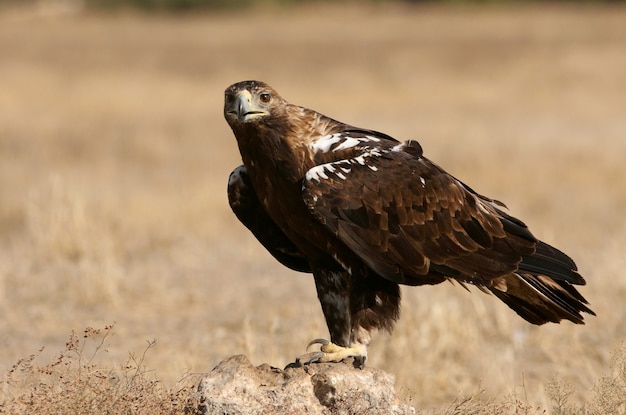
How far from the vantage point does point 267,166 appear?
493 centimetres

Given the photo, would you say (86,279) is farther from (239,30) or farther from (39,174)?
(239,30)

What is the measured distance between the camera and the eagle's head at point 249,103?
489 cm

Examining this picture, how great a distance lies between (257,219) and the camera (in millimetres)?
5438

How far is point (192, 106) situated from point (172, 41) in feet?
34.6

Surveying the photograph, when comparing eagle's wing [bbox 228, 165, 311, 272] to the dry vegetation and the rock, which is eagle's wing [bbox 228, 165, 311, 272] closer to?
the dry vegetation

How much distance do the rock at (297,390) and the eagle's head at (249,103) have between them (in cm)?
113

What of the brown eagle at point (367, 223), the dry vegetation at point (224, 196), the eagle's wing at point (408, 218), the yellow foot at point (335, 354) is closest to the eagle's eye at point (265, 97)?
the brown eagle at point (367, 223)

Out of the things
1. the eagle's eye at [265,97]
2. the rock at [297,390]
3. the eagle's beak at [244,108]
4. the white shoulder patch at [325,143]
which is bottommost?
the rock at [297,390]

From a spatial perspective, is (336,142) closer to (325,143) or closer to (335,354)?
(325,143)

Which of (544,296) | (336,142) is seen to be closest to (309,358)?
(336,142)

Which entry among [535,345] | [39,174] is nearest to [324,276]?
[535,345]

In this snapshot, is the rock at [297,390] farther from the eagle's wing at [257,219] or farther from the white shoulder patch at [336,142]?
the white shoulder patch at [336,142]

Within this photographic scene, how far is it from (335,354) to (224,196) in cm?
840

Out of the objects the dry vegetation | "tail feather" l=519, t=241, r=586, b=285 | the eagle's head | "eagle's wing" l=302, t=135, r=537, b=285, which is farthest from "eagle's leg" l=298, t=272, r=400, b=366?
the eagle's head
